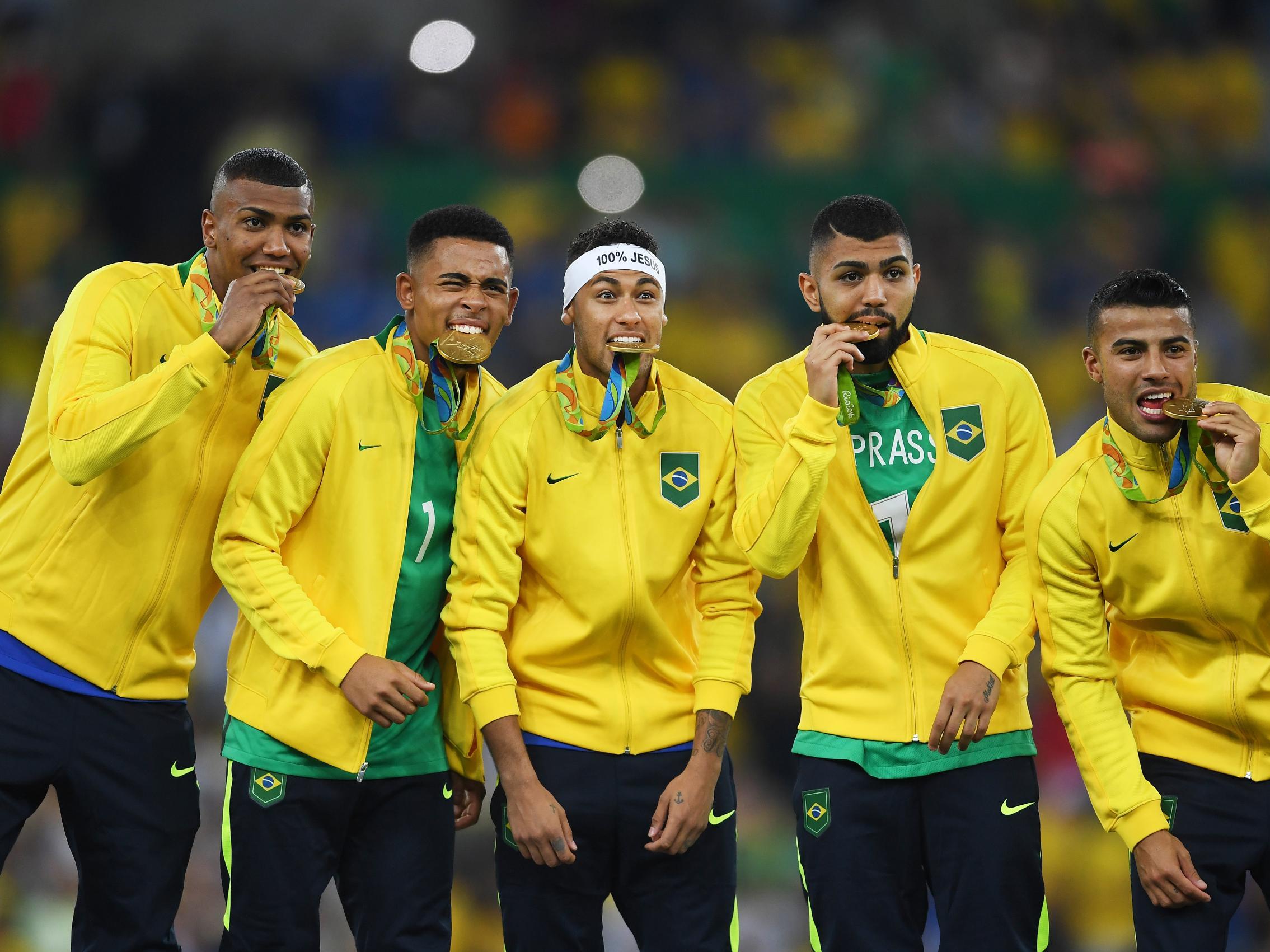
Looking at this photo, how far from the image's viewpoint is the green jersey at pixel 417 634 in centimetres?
392

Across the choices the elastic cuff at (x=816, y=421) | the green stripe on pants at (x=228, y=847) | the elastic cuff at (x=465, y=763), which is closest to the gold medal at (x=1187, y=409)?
the elastic cuff at (x=816, y=421)

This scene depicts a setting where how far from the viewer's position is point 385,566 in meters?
3.99

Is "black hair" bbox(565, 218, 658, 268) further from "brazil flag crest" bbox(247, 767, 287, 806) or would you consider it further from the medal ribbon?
"brazil flag crest" bbox(247, 767, 287, 806)

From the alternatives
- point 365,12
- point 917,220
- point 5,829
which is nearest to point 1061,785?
point 917,220

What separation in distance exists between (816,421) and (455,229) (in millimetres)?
1229

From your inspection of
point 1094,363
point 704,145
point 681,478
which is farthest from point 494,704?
point 704,145

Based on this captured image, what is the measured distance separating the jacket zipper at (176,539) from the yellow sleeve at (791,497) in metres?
1.51

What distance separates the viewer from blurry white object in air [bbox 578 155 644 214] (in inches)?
414

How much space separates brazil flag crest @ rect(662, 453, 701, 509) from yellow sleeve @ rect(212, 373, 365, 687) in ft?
3.11

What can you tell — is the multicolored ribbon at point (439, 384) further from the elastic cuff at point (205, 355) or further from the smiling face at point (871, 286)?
the smiling face at point (871, 286)

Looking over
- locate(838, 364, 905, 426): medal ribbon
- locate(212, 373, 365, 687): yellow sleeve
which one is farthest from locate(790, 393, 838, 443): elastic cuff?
locate(212, 373, 365, 687): yellow sleeve

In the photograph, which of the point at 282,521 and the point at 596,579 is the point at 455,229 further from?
the point at 596,579

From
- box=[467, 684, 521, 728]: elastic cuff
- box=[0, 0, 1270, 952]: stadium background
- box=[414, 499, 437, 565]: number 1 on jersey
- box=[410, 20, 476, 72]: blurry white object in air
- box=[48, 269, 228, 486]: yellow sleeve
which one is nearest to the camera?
box=[48, 269, 228, 486]: yellow sleeve

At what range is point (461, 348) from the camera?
4.03m
